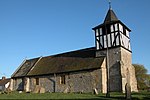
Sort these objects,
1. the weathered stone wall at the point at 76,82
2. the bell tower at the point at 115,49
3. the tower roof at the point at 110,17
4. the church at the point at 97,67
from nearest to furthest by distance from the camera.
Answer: the bell tower at the point at 115,49 < the church at the point at 97,67 < the weathered stone wall at the point at 76,82 < the tower roof at the point at 110,17

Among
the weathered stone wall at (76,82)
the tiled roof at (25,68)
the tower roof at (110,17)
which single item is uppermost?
the tower roof at (110,17)

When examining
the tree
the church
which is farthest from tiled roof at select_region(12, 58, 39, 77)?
the tree

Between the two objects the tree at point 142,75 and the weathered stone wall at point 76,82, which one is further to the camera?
the tree at point 142,75

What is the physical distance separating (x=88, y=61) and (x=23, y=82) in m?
13.7

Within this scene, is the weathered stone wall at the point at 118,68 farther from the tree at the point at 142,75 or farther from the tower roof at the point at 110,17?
the tree at the point at 142,75

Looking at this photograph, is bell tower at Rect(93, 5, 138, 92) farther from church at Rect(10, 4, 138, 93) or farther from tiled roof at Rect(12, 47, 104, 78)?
tiled roof at Rect(12, 47, 104, 78)

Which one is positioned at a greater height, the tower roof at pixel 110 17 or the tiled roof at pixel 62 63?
the tower roof at pixel 110 17

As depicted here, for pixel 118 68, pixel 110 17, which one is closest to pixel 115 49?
pixel 118 68

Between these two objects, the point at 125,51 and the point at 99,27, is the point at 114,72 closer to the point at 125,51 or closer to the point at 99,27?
the point at 125,51

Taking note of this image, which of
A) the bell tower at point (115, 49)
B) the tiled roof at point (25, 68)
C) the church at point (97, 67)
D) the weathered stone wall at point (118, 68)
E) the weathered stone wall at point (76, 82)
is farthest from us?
the tiled roof at point (25, 68)

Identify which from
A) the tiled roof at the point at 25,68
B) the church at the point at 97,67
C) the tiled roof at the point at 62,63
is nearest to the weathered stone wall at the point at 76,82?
the church at the point at 97,67

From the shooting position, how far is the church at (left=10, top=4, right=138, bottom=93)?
31.2m

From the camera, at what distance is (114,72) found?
3145cm

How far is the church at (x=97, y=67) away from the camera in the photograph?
3119cm
